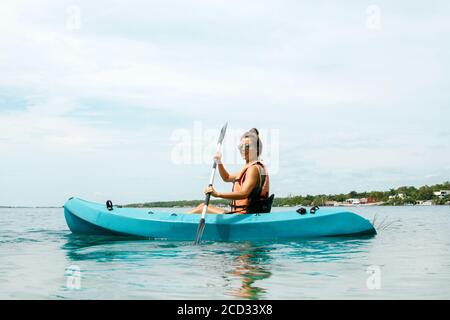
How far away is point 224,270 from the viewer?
20.8 feet

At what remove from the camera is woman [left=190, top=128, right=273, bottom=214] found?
9117 mm

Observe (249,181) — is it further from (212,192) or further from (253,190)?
(212,192)

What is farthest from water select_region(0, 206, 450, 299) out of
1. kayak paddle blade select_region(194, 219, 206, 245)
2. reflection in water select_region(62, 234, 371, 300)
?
kayak paddle blade select_region(194, 219, 206, 245)

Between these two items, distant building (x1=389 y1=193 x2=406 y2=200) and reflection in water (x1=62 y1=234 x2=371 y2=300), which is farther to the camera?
distant building (x1=389 y1=193 x2=406 y2=200)

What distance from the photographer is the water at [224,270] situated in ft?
17.1

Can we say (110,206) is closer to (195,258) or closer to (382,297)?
(195,258)

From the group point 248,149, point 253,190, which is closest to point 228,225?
point 253,190

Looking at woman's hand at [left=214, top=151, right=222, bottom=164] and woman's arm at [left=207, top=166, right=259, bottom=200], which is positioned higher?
woman's hand at [left=214, top=151, right=222, bottom=164]

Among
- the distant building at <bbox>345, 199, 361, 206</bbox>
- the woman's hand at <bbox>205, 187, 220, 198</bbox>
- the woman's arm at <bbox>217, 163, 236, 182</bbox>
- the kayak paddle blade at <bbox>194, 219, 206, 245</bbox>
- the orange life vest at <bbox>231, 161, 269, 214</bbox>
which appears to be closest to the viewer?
the woman's hand at <bbox>205, 187, 220, 198</bbox>

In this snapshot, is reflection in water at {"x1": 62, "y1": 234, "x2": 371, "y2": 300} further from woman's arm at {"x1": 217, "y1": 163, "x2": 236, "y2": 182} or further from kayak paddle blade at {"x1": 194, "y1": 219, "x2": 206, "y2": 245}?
woman's arm at {"x1": 217, "y1": 163, "x2": 236, "y2": 182}

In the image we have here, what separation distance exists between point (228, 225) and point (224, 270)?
10.1 feet
